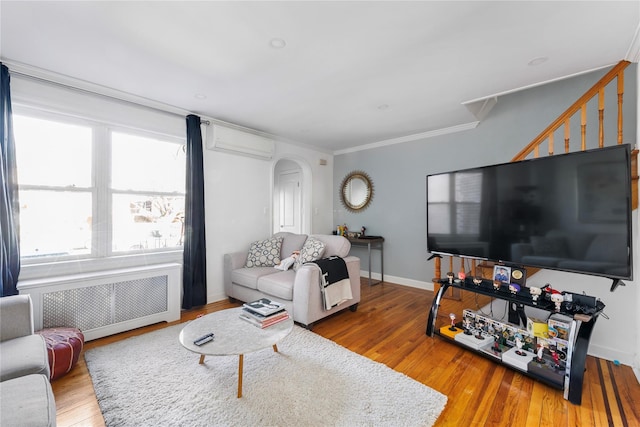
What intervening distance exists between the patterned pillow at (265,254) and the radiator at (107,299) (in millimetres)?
911

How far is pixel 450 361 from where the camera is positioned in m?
2.15

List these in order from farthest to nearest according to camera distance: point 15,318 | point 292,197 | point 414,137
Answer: point 292,197 < point 414,137 < point 15,318

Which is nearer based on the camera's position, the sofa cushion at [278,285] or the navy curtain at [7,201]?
the navy curtain at [7,201]

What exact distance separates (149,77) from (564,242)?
11.8 ft

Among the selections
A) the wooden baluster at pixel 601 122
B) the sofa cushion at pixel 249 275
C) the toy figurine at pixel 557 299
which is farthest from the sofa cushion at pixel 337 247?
the wooden baluster at pixel 601 122

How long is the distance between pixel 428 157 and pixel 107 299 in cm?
430

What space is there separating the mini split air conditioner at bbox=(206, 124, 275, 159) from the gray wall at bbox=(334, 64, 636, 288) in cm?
175

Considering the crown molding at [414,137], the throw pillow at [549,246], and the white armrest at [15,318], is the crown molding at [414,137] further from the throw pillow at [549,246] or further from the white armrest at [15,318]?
the white armrest at [15,318]

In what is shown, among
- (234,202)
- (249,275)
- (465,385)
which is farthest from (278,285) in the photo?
(465,385)

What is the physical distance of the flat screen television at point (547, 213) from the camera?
1669mm

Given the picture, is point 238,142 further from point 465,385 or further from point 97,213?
point 465,385

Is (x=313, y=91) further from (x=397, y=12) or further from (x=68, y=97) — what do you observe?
(x=68, y=97)

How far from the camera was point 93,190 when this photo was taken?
106 inches

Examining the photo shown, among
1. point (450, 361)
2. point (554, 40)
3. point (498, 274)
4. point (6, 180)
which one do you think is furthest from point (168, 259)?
point (554, 40)
